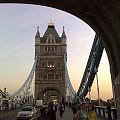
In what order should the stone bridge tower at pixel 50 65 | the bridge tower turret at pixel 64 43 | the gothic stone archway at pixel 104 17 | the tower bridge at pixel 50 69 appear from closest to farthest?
1. the gothic stone archway at pixel 104 17
2. the tower bridge at pixel 50 69
3. the stone bridge tower at pixel 50 65
4. the bridge tower turret at pixel 64 43

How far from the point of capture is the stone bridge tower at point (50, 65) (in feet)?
251

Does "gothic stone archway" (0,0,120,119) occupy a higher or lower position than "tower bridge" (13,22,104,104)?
lower

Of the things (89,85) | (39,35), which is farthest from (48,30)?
(89,85)

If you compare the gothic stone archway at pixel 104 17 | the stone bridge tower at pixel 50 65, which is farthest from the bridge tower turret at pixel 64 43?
the gothic stone archway at pixel 104 17

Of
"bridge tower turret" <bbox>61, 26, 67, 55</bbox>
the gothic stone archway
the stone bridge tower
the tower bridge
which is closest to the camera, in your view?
the gothic stone archway

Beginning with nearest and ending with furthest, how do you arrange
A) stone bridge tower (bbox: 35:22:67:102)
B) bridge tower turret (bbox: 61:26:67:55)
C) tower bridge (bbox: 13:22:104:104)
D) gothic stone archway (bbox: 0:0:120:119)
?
gothic stone archway (bbox: 0:0:120:119) → tower bridge (bbox: 13:22:104:104) → stone bridge tower (bbox: 35:22:67:102) → bridge tower turret (bbox: 61:26:67:55)

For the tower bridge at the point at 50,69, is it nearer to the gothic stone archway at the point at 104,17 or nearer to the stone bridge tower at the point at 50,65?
the stone bridge tower at the point at 50,65

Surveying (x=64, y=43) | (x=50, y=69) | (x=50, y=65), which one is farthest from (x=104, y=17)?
(x=64, y=43)

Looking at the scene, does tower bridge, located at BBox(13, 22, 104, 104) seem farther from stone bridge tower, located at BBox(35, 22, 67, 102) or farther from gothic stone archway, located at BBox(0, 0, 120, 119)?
gothic stone archway, located at BBox(0, 0, 120, 119)

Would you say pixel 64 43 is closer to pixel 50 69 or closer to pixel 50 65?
pixel 50 65

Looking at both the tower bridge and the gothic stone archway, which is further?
the tower bridge

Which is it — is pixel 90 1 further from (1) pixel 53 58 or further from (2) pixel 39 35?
(2) pixel 39 35

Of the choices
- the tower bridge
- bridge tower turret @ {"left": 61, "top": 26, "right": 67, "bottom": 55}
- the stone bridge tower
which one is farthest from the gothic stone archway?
bridge tower turret @ {"left": 61, "top": 26, "right": 67, "bottom": 55}

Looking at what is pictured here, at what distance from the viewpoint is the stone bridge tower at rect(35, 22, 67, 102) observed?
7656 cm
